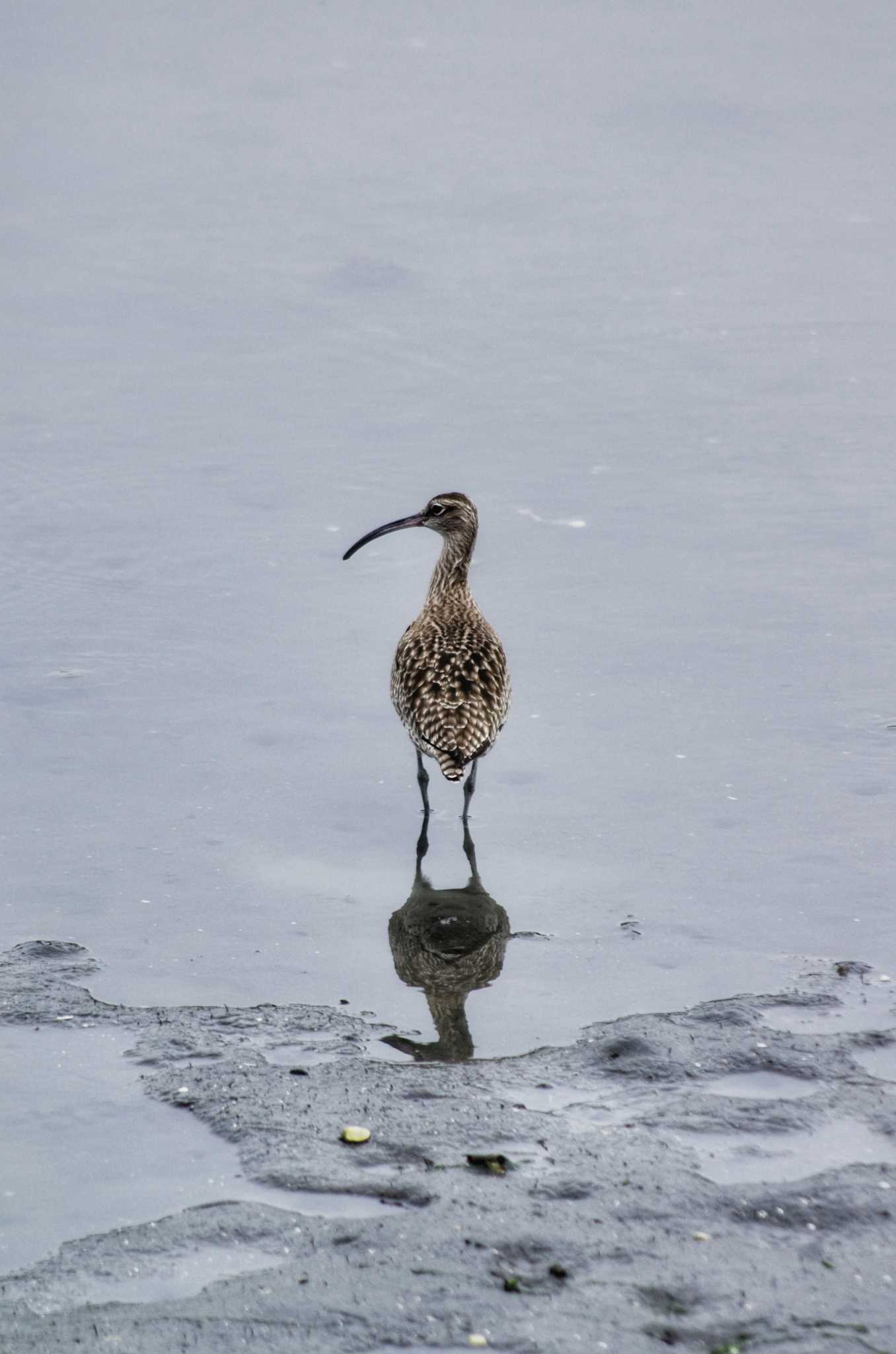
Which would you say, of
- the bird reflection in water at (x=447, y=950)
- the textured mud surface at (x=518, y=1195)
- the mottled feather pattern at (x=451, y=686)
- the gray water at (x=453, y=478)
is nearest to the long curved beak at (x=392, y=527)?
the gray water at (x=453, y=478)

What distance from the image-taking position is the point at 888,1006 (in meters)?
6.30

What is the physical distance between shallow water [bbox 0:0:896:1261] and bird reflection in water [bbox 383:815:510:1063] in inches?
2.5

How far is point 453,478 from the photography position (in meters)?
10.6

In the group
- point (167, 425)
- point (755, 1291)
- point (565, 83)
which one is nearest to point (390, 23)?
point (565, 83)

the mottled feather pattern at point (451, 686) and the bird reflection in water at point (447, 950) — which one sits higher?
the mottled feather pattern at point (451, 686)

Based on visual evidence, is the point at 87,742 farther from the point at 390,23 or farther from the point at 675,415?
the point at 390,23

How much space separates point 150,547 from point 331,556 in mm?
917

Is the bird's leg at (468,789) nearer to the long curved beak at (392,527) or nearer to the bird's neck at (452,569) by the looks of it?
the bird's neck at (452,569)

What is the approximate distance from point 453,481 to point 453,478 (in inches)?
2.3

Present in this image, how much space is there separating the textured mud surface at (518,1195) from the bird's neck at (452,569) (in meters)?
2.91

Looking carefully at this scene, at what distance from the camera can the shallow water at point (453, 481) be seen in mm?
7074

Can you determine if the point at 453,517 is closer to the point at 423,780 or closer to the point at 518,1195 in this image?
the point at 423,780

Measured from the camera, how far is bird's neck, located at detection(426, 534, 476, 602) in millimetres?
8719

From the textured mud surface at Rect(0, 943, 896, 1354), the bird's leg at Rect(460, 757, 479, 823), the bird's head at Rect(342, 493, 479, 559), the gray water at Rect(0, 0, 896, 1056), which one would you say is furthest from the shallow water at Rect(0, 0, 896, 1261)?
the bird's head at Rect(342, 493, 479, 559)
